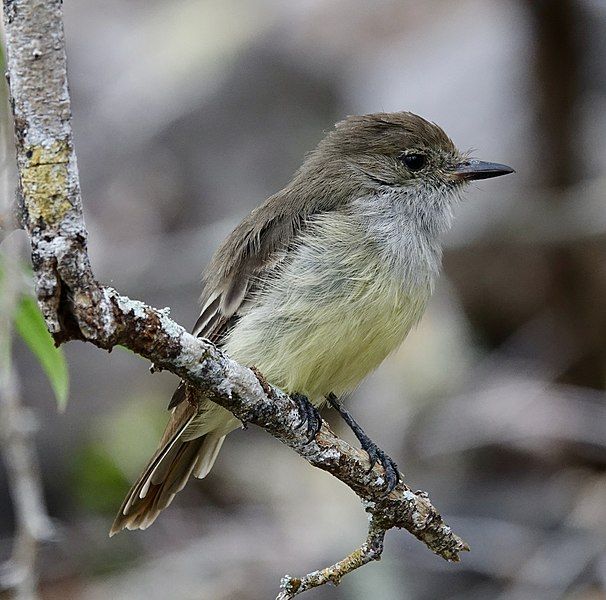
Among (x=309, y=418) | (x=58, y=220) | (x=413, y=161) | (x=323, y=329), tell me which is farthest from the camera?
(x=413, y=161)

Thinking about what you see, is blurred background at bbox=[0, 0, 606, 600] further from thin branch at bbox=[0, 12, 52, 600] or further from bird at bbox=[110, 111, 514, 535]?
thin branch at bbox=[0, 12, 52, 600]

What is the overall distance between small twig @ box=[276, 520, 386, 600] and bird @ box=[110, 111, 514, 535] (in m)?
0.27

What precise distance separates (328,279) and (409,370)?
3766 millimetres

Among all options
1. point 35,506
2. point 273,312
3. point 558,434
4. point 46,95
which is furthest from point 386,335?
point 558,434

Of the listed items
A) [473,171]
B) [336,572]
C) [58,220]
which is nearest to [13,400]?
[336,572]

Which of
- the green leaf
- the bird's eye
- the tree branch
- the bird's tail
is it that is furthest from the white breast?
the tree branch

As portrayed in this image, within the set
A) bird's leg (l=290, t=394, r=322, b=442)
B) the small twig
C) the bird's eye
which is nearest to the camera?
the small twig

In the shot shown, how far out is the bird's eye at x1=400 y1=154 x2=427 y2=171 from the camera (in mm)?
5016

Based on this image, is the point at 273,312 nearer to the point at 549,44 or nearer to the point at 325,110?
the point at 549,44

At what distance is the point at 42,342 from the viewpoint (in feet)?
12.4

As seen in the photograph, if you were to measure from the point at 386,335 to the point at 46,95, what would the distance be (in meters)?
2.19

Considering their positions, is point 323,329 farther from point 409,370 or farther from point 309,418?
point 409,370

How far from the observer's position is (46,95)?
225 cm

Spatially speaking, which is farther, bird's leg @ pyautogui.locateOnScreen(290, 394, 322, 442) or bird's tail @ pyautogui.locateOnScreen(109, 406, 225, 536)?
bird's tail @ pyautogui.locateOnScreen(109, 406, 225, 536)
